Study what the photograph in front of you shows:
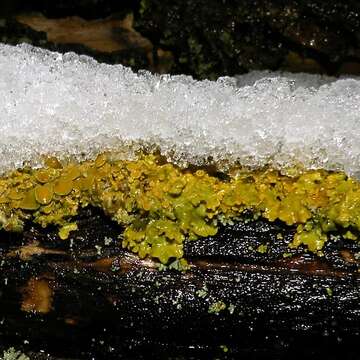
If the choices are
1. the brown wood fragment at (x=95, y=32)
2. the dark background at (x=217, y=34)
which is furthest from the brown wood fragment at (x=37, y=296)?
the brown wood fragment at (x=95, y=32)

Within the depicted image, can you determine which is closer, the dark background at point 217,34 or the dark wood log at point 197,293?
the dark wood log at point 197,293

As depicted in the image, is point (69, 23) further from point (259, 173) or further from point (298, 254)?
point (298, 254)

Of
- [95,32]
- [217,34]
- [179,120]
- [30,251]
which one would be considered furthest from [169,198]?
[95,32]

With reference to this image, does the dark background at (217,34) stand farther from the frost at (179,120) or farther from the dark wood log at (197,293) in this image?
the dark wood log at (197,293)

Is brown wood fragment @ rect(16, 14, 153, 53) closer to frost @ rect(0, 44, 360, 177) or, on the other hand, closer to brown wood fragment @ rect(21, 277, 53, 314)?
frost @ rect(0, 44, 360, 177)

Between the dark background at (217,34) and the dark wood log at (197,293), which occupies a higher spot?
the dark background at (217,34)

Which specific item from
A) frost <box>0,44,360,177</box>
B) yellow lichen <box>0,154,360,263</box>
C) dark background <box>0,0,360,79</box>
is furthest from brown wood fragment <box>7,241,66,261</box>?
dark background <box>0,0,360,79</box>

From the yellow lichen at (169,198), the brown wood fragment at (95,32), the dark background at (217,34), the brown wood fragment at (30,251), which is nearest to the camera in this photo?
the yellow lichen at (169,198)
